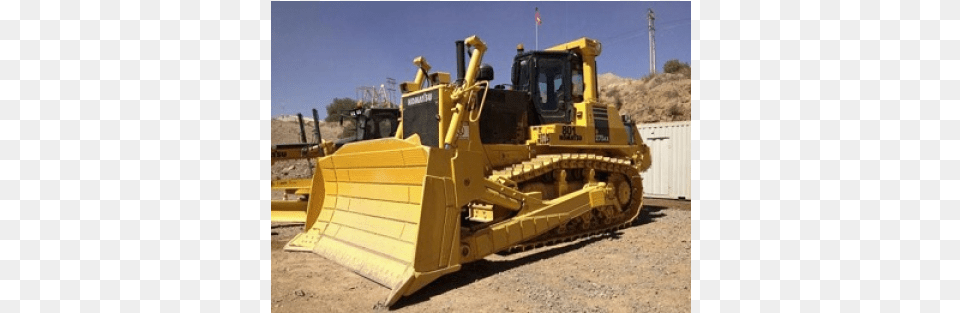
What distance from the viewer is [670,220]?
1048cm

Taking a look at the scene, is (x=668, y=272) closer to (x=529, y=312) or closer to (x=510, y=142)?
(x=529, y=312)

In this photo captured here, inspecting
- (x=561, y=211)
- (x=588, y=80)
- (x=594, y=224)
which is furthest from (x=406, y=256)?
(x=588, y=80)

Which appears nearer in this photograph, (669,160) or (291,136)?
(669,160)

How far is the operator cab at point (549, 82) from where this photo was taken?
932cm

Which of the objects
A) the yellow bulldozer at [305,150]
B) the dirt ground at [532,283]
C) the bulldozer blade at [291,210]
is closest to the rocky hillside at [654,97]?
the yellow bulldozer at [305,150]

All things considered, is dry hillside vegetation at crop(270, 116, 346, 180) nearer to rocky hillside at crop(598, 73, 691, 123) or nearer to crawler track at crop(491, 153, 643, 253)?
rocky hillside at crop(598, 73, 691, 123)

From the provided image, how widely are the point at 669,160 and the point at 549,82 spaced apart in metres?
8.16

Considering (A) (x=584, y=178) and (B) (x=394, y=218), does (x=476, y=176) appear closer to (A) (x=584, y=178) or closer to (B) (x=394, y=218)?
(B) (x=394, y=218)

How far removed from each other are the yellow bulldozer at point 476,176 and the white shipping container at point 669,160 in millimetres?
5370

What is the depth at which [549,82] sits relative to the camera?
30.9ft

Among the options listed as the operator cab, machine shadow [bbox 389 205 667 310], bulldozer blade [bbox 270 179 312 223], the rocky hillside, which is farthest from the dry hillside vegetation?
machine shadow [bbox 389 205 667 310]

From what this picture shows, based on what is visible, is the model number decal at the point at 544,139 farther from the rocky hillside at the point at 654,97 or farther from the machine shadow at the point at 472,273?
the rocky hillside at the point at 654,97

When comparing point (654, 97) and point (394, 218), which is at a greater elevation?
point (654, 97)

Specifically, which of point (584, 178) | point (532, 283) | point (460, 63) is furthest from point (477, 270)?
point (584, 178)
